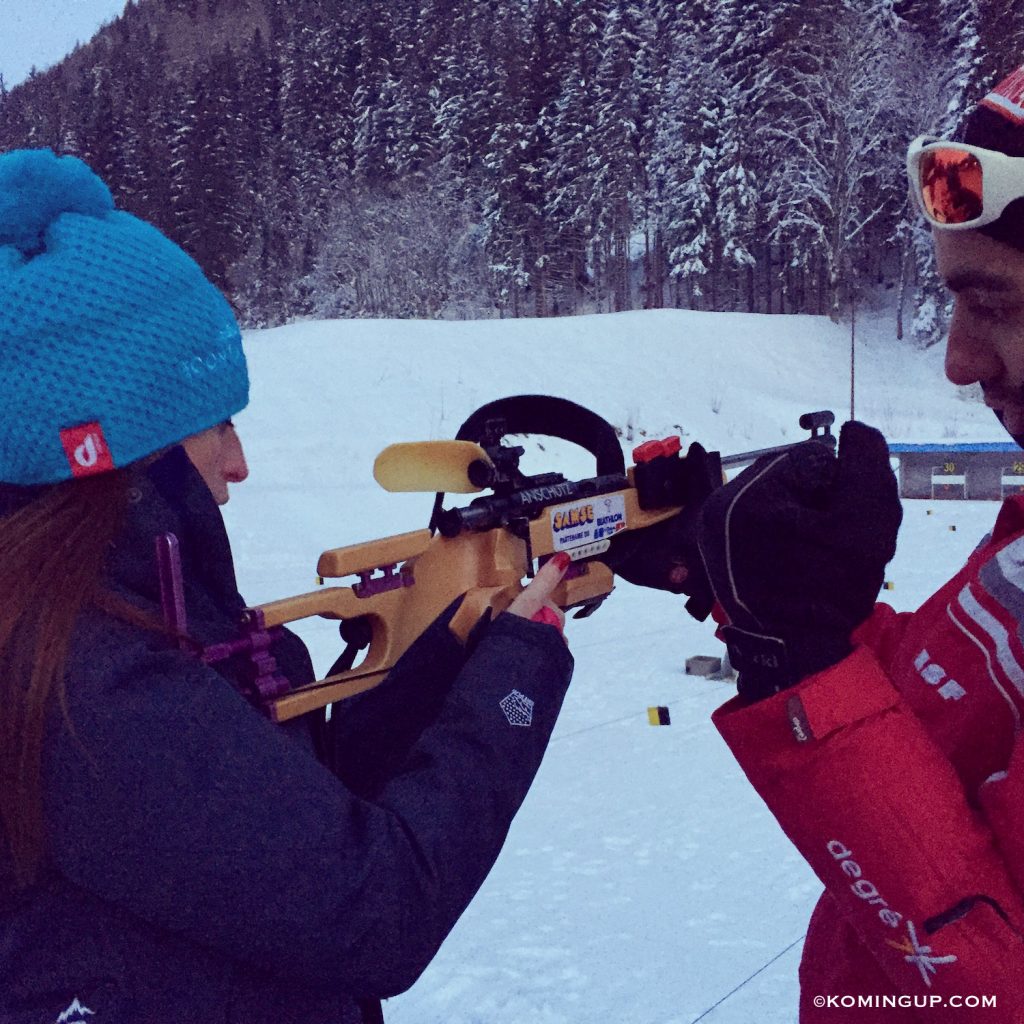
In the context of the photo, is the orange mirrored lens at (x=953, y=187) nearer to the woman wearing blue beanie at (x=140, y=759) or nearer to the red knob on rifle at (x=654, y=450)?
the woman wearing blue beanie at (x=140, y=759)

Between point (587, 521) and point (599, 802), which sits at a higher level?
point (587, 521)

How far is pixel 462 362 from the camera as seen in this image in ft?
58.4

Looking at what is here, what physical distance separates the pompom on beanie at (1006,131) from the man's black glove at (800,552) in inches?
9.8

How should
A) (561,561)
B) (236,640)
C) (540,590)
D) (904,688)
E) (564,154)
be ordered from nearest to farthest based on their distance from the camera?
(904,688) < (236,640) < (540,590) < (561,561) < (564,154)

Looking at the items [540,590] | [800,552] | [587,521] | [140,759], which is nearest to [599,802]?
[587,521]

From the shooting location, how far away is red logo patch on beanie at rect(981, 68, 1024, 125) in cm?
92

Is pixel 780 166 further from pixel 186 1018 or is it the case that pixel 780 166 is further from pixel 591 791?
pixel 186 1018

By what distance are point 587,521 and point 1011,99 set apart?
1185 mm

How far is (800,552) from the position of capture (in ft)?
3.45

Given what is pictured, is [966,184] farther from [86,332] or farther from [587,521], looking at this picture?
[587,521]

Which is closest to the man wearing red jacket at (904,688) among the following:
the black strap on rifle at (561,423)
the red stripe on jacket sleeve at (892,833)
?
the red stripe on jacket sleeve at (892,833)

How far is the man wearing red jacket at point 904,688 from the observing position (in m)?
0.88

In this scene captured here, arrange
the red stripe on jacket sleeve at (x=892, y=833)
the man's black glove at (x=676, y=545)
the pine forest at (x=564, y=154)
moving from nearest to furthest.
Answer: the red stripe on jacket sleeve at (x=892, y=833), the man's black glove at (x=676, y=545), the pine forest at (x=564, y=154)

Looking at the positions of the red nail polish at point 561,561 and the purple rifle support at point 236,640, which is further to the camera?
the red nail polish at point 561,561
